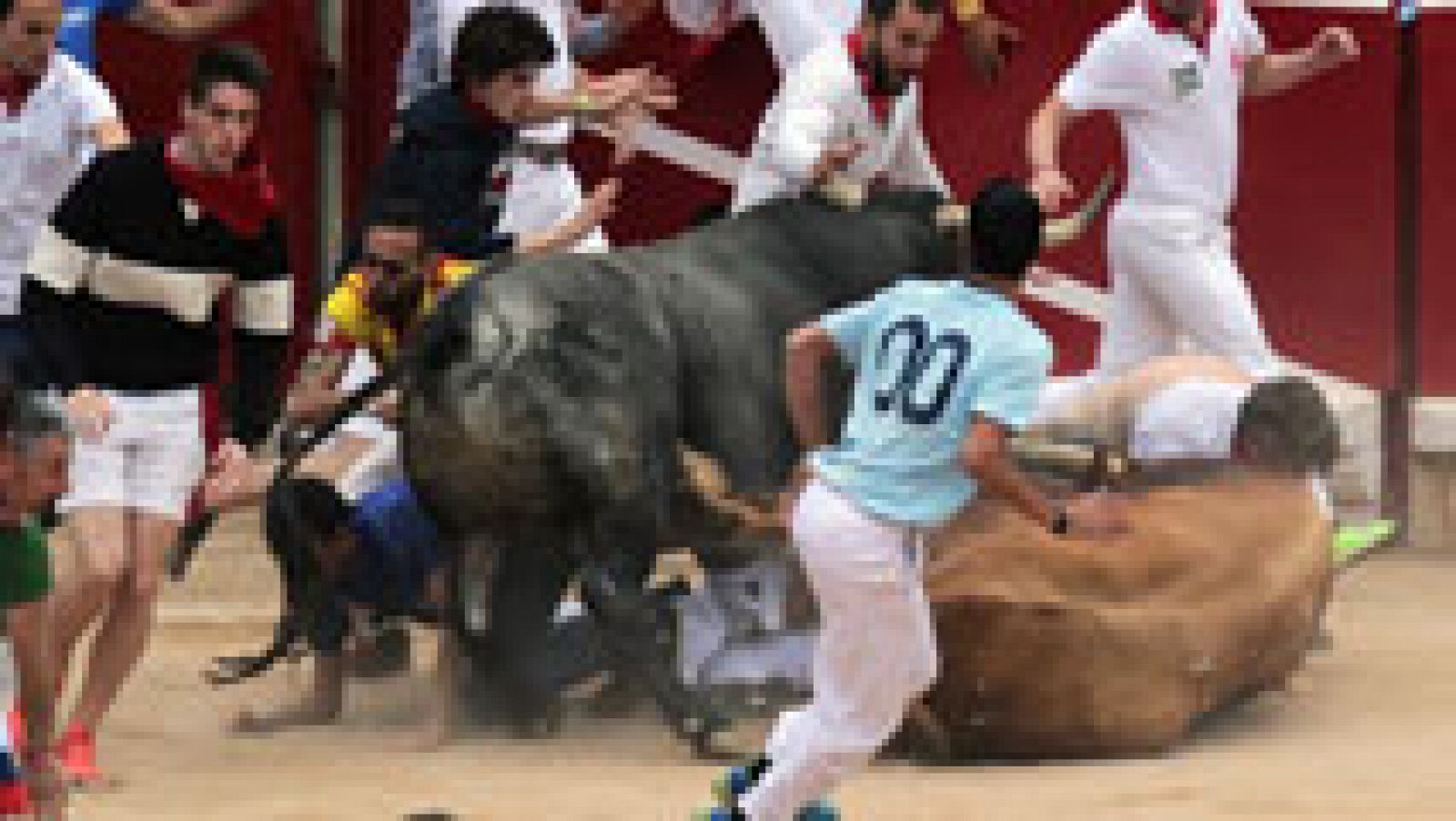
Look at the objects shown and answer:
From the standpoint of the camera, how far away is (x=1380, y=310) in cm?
1414

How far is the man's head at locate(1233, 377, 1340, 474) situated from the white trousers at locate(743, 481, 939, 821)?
2.66 meters

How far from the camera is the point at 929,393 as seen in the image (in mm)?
8500

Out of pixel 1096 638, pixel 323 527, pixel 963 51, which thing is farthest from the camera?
pixel 963 51

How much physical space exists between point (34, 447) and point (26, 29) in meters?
2.87

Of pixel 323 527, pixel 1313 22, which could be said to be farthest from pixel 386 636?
pixel 1313 22

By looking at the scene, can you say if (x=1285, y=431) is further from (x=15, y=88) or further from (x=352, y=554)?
(x=15, y=88)

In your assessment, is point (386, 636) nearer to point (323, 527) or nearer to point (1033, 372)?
point (323, 527)

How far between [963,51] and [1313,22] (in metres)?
1.05

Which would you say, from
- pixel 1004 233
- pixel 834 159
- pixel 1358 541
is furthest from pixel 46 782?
pixel 1358 541

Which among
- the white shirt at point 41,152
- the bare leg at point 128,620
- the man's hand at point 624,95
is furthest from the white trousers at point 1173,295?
the bare leg at point 128,620

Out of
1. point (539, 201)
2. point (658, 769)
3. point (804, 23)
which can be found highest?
point (804, 23)

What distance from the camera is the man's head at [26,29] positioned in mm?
10344

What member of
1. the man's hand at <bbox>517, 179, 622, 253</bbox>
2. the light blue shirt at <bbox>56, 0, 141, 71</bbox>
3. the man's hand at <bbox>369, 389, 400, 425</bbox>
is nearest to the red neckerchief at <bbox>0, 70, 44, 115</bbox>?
the light blue shirt at <bbox>56, 0, 141, 71</bbox>

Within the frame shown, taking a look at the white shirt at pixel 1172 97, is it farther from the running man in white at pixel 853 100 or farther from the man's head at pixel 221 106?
the man's head at pixel 221 106
